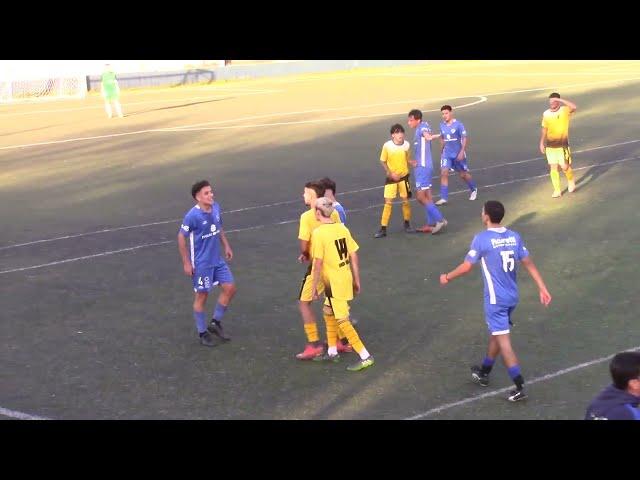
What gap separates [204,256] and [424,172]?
621 centimetres

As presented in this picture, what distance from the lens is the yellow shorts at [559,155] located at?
17.0 meters

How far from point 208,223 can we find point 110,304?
8.72 ft

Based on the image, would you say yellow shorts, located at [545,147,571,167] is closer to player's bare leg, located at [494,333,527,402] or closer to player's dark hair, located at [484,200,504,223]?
player's dark hair, located at [484,200,504,223]

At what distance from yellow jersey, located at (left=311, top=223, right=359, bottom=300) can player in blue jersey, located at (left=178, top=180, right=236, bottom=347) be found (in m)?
1.56

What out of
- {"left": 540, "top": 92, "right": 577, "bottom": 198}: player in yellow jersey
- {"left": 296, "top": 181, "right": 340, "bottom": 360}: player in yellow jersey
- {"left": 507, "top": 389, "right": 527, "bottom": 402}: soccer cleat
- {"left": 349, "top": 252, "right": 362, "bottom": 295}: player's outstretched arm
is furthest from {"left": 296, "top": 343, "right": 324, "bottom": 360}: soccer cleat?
{"left": 540, "top": 92, "right": 577, "bottom": 198}: player in yellow jersey

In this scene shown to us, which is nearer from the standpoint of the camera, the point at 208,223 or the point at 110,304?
the point at 208,223

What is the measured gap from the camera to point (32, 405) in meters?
8.73

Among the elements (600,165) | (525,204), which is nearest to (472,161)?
(600,165)

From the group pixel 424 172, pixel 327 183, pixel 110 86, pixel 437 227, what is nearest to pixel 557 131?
pixel 424 172

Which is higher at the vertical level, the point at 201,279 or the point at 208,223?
the point at 208,223

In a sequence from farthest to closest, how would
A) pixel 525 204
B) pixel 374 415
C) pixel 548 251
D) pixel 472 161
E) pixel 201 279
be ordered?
pixel 472 161 < pixel 525 204 < pixel 548 251 < pixel 201 279 < pixel 374 415

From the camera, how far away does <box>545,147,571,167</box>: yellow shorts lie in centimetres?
1702
